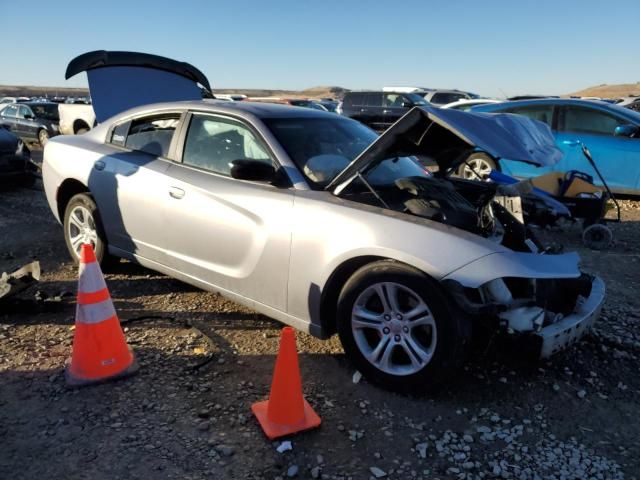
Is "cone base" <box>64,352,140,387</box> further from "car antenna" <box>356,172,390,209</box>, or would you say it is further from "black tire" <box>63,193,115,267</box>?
"car antenna" <box>356,172,390,209</box>

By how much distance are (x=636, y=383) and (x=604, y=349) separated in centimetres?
39

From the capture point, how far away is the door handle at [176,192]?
147 inches

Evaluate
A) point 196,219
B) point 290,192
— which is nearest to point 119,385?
point 196,219

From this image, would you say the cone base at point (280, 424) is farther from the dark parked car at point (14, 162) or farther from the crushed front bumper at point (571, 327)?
the dark parked car at point (14, 162)

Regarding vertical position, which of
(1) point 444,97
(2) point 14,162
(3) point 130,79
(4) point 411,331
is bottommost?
(4) point 411,331

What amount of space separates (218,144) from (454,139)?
5.64 feet

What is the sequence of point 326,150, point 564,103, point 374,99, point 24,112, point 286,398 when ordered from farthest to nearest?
point 374,99
point 24,112
point 564,103
point 326,150
point 286,398

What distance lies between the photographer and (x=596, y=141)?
303 inches

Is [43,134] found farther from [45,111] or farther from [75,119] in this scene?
[75,119]

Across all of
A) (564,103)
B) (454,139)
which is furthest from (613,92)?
(454,139)

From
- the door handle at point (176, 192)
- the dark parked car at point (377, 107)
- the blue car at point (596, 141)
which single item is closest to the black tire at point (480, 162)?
the blue car at point (596, 141)

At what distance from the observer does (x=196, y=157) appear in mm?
3889

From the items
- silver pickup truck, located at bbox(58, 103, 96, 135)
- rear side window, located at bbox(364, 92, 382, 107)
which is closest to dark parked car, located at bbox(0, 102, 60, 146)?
silver pickup truck, located at bbox(58, 103, 96, 135)

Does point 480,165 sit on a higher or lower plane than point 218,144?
lower
